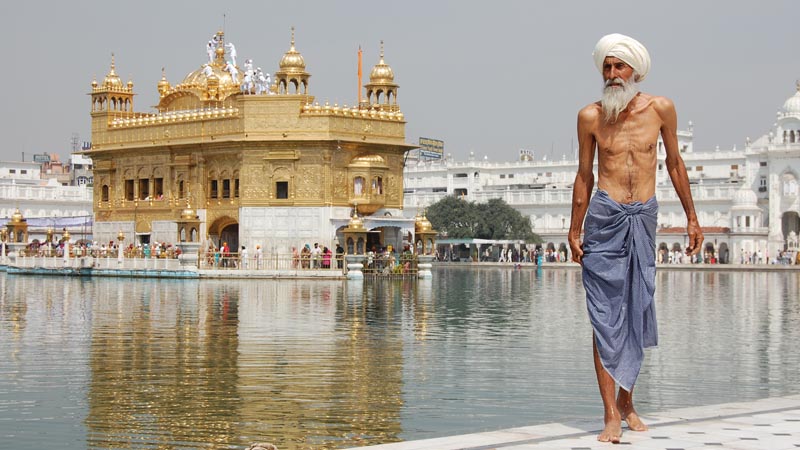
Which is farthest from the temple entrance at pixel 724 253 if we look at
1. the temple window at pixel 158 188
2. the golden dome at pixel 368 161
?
the temple window at pixel 158 188

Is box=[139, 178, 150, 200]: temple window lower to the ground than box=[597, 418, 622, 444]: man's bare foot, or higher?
higher

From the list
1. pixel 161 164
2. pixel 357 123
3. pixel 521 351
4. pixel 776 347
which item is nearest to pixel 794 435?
pixel 521 351

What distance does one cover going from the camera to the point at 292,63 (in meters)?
43.5

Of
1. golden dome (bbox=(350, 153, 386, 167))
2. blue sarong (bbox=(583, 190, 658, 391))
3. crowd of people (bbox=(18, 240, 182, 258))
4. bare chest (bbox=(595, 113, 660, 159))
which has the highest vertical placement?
golden dome (bbox=(350, 153, 386, 167))

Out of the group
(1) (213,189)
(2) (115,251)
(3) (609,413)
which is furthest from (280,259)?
(3) (609,413)

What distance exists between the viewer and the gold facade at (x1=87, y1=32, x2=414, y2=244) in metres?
43.1

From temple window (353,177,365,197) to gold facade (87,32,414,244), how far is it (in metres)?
0.03

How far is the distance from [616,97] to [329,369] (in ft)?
18.5

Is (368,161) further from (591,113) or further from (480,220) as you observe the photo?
(480,220)

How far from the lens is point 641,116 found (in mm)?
8508

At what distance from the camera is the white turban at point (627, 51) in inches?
336

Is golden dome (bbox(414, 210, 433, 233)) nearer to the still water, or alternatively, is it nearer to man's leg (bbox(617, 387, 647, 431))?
the still water

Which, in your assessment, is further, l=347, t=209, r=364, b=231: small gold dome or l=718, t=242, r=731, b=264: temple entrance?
l=718, t=242, r=731, b=264: temple entrance

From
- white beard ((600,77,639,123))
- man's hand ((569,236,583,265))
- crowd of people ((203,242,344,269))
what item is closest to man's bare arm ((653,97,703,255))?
white beard ((600,77,639,123))
